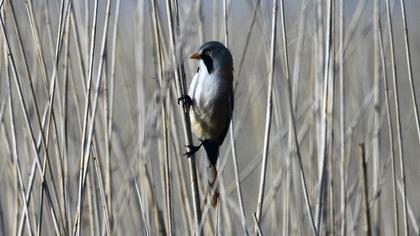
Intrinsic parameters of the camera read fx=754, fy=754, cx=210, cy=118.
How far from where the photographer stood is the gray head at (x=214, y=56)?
221cm

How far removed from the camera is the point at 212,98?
2.31 meters

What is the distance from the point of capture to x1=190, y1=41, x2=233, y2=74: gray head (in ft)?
7.23

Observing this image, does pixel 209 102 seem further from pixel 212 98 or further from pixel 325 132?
pixel 325 132

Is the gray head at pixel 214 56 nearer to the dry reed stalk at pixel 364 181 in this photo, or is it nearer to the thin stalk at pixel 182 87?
the thin stalk at pixel 182 87

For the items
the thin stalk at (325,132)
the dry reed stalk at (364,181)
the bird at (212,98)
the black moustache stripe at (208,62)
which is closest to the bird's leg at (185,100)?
the bird at (212,98)

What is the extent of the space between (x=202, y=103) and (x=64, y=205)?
0.55m

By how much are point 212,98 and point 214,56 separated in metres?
0.15

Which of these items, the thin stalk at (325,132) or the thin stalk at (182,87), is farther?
the thin stalk at (325,132)

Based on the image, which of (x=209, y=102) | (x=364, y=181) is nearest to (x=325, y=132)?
(x=364, y=181)

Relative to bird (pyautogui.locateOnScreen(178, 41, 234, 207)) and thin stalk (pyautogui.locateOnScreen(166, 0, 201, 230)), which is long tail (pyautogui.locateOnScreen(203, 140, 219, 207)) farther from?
thin stalk (pyautogui.locateOnScreen(166, 0, 201, 230))

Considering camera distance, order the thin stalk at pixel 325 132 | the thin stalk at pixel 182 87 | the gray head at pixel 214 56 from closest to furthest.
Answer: the thin stalk at pixel 182 87 < the thin stalk at pixel 325 132 < the gray head at pixel 214 56

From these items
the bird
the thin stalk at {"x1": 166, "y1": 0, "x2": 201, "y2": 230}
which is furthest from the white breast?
the thin stalk at {"x1": 166, "y1": 0, "x2": 201, "y2": 230}

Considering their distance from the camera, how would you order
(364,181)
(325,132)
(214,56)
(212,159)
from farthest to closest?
(212,159), (214,56), (325,132), (364,181)

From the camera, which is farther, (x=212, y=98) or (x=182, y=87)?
(x=212, y=98)
